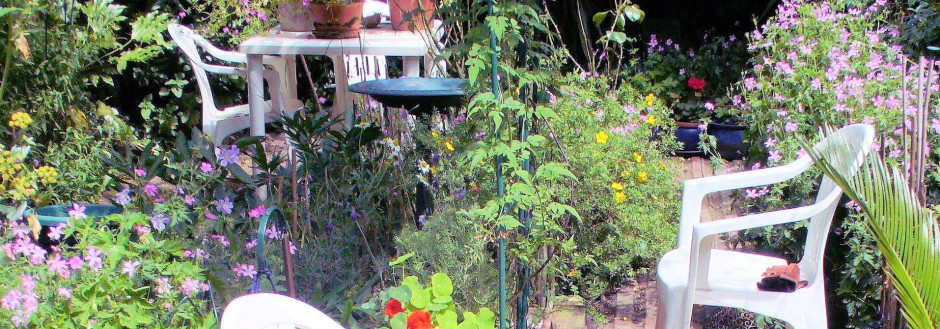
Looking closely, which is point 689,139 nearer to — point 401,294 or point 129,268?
point 401,294

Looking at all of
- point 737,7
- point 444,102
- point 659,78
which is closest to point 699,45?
point 737,7

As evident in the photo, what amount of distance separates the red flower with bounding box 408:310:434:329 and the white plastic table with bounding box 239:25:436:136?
1664 mm

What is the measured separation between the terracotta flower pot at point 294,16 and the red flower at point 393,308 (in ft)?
6.20

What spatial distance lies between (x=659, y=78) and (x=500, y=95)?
3744 mm

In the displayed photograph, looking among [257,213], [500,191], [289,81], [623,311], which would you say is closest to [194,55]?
[289,81]

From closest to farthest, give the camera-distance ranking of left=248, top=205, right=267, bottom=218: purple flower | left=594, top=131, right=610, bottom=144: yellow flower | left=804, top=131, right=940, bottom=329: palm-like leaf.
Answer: left=804, top=131, right=940, bottom=329: palm-like leaf → left=248, top=205, right=267, bottom=218: purple flower → left=594, top=131, right=610, bottom=144: yellow flower

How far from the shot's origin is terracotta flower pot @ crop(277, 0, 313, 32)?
3.47 meters

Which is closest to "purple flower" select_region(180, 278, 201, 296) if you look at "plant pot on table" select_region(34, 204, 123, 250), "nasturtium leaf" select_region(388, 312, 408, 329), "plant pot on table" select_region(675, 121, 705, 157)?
"nasturtium leaf" select_region(388, 312, 408, 329)

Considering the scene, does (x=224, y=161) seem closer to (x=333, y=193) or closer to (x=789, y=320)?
(x=333, y=193)

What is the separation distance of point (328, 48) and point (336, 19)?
11cm

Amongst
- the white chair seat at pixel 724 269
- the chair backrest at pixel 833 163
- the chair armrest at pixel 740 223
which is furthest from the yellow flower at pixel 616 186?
the chair armrest at pixel 740 223

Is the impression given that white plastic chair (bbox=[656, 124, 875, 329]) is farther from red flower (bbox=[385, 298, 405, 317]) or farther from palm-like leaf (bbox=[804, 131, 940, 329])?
red flower (bbox=[385, 298, 405, 317])

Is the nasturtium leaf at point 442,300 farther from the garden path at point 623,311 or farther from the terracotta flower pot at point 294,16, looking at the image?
the terracotta flower pot at point 294,16

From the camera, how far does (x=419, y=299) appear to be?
5.90 ft
